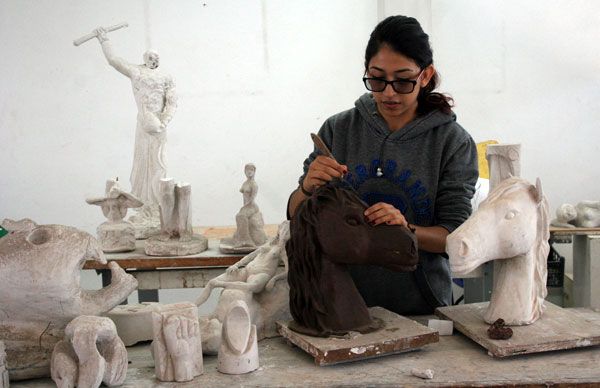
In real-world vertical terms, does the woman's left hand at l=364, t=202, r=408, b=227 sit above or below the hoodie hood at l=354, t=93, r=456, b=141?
below

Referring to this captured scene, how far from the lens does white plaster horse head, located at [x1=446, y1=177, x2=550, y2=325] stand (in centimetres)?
201

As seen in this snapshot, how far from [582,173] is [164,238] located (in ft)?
12.8

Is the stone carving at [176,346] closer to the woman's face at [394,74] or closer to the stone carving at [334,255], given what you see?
the stone carving at [334,255]

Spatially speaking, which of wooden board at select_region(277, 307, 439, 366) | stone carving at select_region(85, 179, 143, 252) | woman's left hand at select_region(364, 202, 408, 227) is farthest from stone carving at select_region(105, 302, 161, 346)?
stone carving at select_region(85, 179, 143, 252)

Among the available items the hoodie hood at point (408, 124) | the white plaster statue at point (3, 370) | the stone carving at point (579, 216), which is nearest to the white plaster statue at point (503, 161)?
the hoodie hood at point (408, 124)

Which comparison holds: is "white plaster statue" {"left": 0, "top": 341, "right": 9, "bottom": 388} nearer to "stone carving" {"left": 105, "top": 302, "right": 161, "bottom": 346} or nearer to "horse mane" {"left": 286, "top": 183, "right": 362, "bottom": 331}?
"stone carving" {"left": 105, "top": 302, "right": 161, "bottom": 346}

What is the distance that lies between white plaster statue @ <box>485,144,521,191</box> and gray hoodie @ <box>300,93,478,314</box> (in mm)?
218

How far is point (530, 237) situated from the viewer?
2.09m

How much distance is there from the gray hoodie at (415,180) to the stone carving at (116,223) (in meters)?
2.07

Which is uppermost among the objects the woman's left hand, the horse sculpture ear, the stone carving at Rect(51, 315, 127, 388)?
the horse sculpture ear

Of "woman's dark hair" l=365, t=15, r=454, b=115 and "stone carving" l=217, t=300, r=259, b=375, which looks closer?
"stone carving" l=217, t=300, r=259, b=375

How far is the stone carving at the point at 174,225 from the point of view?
4023mm

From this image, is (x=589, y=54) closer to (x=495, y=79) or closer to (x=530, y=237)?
(x=495, y=79)

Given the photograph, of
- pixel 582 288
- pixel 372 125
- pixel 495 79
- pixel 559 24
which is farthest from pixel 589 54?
pixel 372 125
